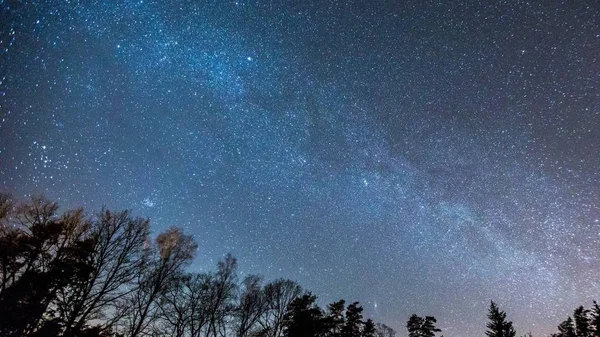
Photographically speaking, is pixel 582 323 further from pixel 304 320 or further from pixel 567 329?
pixel 304 320

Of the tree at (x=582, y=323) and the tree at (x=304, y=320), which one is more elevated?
the tree at (x=582, y=323)

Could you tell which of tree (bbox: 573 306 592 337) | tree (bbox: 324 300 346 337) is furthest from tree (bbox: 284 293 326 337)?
tree (bbox: 573 306 592 337)

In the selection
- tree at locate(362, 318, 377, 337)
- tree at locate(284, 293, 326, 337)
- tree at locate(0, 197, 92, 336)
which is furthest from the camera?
tree at locate(362, 318, 377, 337)

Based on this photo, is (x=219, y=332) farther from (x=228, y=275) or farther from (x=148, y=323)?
(x=148, y=323)

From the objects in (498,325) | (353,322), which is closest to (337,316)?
(353,322)

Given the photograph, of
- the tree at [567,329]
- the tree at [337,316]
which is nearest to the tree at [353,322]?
the tree at [337,316]

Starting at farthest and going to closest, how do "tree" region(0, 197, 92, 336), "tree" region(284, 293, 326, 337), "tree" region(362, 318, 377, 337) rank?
1. "tree" region(362, 318, 377, 337)
2. "tree" region(284, 293, 326, 337)
3. "tree" region(0, 197, 92, 336)

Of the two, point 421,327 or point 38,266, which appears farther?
point 421,327

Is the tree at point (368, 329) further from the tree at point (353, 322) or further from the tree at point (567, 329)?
the tree at point (567, 329)

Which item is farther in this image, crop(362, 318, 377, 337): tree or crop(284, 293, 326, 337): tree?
crop(362, 318, 377, 337): tree

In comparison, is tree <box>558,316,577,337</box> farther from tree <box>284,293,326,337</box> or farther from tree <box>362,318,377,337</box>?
tree <box>284,293,326,337</box>

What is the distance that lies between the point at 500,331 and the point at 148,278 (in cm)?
3400

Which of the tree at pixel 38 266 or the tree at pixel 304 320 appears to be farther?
the tree at pixel 304 320

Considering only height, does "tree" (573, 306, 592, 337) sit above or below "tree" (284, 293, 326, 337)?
above
